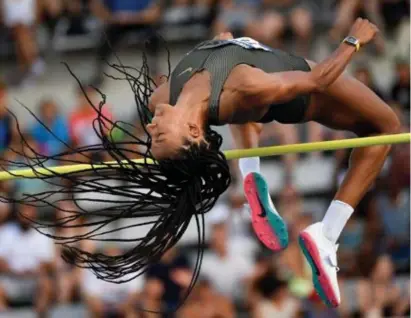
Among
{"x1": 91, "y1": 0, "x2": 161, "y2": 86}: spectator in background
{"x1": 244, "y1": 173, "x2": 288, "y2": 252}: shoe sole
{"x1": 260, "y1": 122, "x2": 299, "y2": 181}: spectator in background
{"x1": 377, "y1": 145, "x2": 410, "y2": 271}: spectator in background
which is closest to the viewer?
{"x1": 244, "y1": 173, "x2": 288, "y2": 252}: shoe sole

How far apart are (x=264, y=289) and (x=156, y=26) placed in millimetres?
2596

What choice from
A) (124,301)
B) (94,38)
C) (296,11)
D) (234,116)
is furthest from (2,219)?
(234,116)

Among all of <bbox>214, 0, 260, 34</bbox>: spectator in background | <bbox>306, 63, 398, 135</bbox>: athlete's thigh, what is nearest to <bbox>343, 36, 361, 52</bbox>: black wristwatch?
<bbox>306, 63, 398, 135</bbox>: athlete's thigh

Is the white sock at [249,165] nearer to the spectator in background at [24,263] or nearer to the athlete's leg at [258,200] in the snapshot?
the athlete's leg at [258,200]

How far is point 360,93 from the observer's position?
6555 mm

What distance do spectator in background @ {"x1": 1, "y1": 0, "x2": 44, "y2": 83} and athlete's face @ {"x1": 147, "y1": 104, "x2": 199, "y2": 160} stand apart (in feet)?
17.3

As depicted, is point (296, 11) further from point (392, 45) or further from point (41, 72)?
point (41, 72)

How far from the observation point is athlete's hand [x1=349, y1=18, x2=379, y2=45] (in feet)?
21.0

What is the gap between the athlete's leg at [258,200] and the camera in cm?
695

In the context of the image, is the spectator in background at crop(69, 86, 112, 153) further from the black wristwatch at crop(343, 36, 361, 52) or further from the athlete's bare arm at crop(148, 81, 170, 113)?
the black wristwatch at crop(343, 36, 361, 52)

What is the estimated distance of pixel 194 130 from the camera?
616 centimetres

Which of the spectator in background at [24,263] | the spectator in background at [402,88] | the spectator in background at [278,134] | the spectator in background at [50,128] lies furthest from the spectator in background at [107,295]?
the spectator in background at [402,88]

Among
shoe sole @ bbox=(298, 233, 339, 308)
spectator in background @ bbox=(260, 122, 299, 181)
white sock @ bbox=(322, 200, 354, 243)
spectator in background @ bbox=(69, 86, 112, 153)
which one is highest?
white sock @ bbox=(322, 200, 354, 243)

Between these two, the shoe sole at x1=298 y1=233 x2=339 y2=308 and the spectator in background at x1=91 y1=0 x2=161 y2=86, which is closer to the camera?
the shoe sole at x1=298 y1=233 x2=339 y2=308
